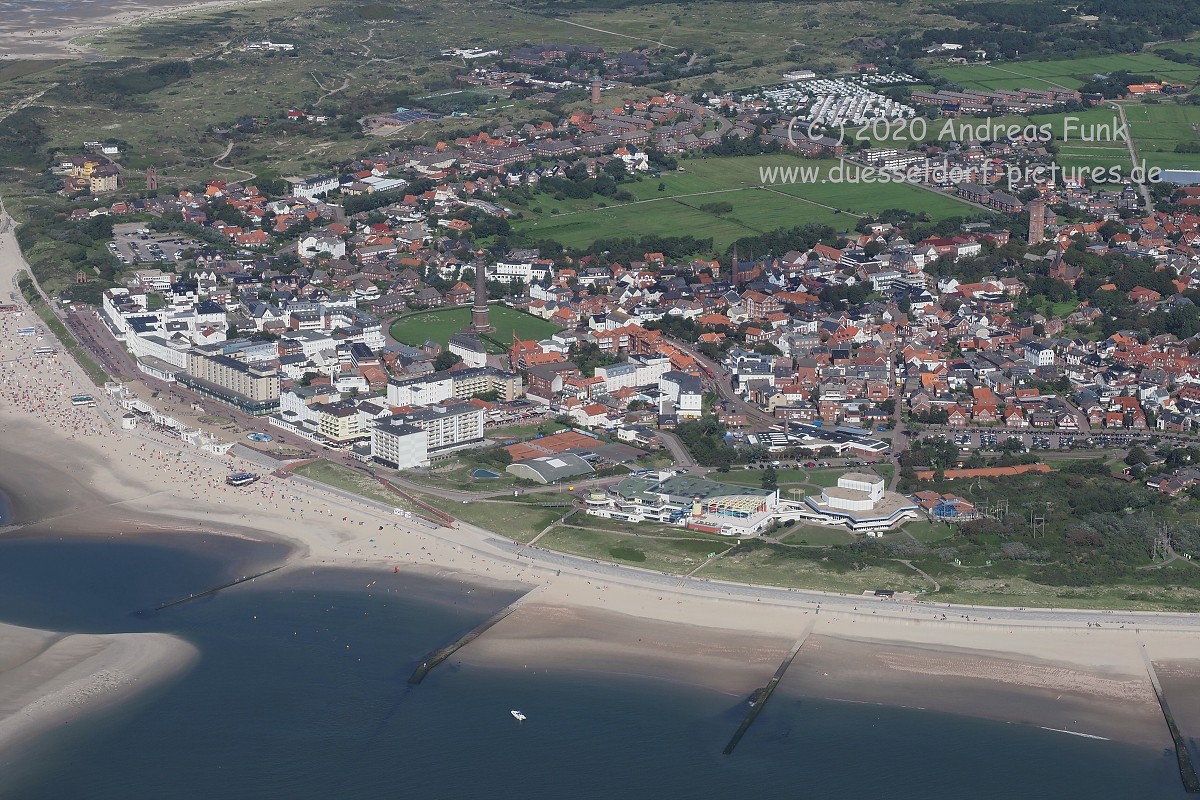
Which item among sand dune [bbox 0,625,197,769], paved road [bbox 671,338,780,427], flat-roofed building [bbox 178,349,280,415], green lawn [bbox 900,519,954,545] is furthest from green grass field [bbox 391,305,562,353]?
sand dune [bbox 0,625,197,769]

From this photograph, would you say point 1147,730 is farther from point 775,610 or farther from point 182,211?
point 182,211

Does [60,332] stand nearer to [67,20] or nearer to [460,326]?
[460,326]

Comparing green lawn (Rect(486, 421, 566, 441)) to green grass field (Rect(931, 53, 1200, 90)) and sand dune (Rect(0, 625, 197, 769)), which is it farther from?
green grass field (Rect(931, 53, 1200, 90))

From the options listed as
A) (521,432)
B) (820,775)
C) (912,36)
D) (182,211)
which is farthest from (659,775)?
(912,36)

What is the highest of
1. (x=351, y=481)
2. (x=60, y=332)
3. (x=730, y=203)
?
(x=351, y=481)

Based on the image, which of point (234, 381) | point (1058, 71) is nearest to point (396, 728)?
point (234, 381)
